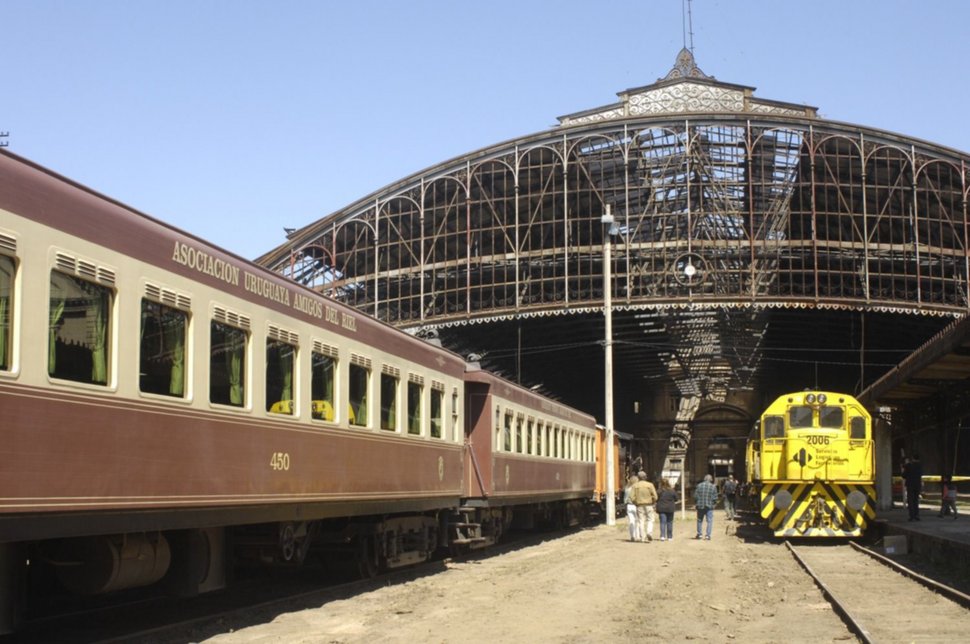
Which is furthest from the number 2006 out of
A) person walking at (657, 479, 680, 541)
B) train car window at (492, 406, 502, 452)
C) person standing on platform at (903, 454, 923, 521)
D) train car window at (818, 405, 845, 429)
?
person standing on platform at (903, 454, 923, 521)

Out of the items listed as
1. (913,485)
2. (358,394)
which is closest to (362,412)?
(358,394)

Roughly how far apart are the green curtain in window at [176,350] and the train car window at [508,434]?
1153cm

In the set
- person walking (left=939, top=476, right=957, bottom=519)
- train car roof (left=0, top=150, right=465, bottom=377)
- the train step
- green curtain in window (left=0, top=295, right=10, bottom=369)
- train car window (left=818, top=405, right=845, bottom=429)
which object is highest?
train car roof (left=0, top=150, right=465, bottom=377)

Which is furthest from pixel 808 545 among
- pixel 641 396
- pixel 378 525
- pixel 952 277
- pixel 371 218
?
pixel 641 396

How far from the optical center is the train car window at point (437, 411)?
16.6 metres

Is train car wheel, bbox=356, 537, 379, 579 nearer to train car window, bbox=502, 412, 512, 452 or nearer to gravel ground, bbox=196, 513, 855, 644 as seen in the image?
gravel ground, bbox=196, 513, 855, 644

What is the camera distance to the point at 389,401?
14555 mm

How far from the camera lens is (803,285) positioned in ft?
140

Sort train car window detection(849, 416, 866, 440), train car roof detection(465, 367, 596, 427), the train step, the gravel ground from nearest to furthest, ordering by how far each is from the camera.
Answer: the gravel ground
the train step
train car roof detection(465, 367, 596, 427)
train car window detection(849, 416, 866, 440)

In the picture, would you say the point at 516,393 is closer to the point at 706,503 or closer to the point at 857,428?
the point at 706,503

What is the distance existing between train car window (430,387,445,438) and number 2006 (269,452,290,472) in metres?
5.27

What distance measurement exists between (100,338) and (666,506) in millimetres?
18282

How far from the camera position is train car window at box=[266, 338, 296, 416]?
1111cm

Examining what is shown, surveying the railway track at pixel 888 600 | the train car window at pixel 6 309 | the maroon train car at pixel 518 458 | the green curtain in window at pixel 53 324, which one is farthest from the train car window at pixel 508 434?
the train car window at pixel 6 309
